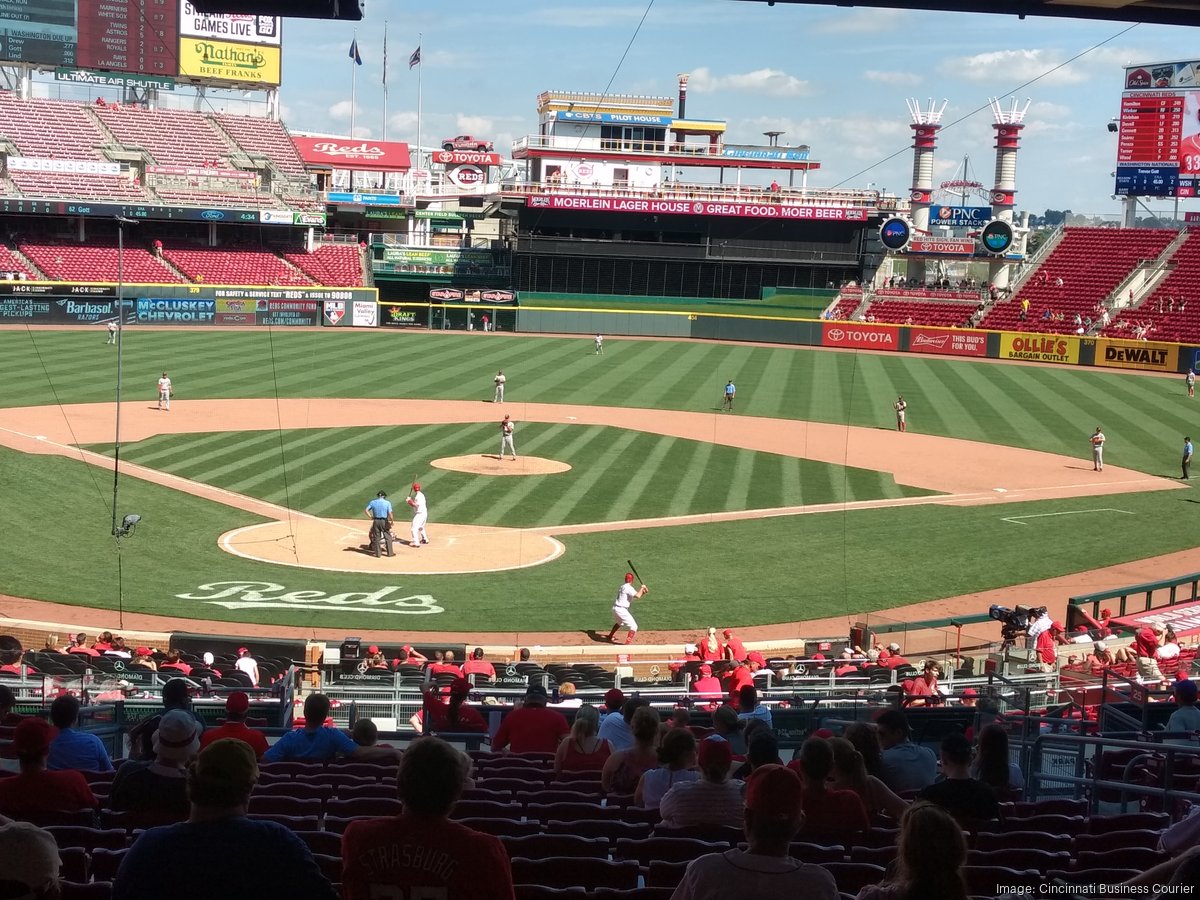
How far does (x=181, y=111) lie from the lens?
272 ft

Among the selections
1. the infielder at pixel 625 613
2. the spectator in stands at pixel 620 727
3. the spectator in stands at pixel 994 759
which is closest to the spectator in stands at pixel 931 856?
the spectator in stands at pixel 994 759

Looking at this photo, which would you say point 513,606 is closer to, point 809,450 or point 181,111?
point 809,450

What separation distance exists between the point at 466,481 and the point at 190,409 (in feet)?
45.6

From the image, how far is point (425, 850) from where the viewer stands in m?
3.99

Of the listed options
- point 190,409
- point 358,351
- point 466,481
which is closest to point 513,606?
point 466,481

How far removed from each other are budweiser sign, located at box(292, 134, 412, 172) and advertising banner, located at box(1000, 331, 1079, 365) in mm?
48545

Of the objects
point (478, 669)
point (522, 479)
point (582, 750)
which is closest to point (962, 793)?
point (582, 750)

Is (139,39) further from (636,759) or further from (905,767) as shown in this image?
(905,767)

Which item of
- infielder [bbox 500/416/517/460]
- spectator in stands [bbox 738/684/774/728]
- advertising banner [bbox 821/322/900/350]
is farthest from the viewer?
advertising banner [bbox 821/322/900/350]

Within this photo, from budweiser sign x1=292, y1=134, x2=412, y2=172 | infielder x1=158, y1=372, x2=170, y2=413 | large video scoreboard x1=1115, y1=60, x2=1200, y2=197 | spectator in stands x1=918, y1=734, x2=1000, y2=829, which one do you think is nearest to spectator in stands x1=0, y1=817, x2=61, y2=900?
spectator in stands x1=918, y1=734, x2=1000, y2=829

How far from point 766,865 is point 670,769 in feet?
11.0

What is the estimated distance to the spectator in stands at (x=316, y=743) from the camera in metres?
8.74

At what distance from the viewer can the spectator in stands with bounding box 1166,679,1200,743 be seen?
1069cm

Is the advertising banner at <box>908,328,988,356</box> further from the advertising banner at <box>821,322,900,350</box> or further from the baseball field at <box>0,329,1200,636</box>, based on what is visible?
the baseball field at <box>0,329,1200,636</box>
